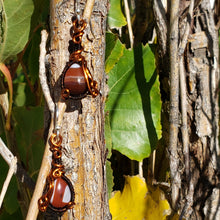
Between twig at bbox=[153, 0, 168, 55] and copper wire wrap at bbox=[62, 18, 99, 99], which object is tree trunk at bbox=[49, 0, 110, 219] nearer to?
copper wire wrap at bbox=[62, 18, 99, 99]

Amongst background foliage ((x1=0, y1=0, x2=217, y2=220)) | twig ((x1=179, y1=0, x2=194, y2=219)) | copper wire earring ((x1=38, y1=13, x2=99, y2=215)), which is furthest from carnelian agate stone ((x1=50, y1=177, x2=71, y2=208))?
twig ((x1=179, y1=0, x2=194, y2=219))

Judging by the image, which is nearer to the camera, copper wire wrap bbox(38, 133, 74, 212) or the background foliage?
copper wire wrap bbox(38, 133, 74, 212)

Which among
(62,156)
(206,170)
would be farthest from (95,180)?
(206,170)

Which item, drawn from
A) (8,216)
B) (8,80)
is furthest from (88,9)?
(8,216)

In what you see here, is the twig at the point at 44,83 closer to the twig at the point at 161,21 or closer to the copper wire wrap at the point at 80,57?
the copper wire wrap at the point at 80,57

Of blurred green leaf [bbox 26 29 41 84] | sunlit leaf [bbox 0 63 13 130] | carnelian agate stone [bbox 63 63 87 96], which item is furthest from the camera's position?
blurred green leaf [bbox 26 29 41 84]

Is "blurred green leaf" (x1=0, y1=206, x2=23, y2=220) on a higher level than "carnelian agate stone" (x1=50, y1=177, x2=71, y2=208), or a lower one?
lower
